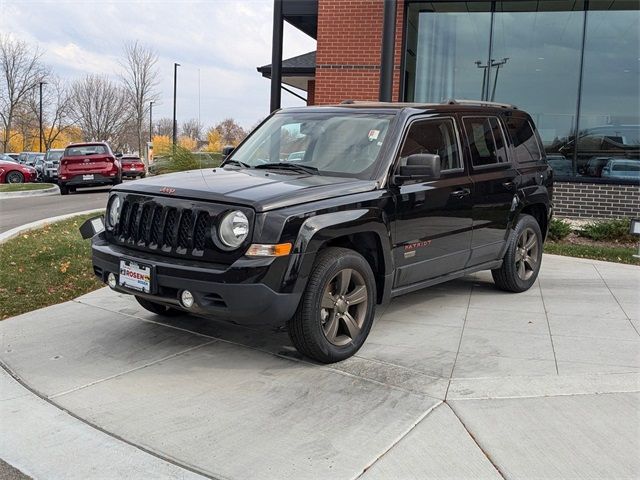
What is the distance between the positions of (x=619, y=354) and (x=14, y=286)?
5499 millimetres

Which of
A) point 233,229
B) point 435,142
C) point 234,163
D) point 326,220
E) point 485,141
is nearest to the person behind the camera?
point 233,229

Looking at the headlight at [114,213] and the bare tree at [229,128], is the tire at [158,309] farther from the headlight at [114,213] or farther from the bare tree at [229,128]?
the bare tree at [229,128]

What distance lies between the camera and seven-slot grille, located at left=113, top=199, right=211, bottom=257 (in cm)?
417

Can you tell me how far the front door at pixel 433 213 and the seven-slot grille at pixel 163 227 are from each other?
153cm

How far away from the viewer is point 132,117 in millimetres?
50969

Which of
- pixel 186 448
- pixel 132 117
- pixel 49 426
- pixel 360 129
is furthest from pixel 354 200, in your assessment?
pixel 132 117

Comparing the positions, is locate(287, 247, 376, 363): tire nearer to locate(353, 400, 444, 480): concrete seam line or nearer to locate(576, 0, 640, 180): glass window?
locate(353, 400, 444, 480): concrete seam line

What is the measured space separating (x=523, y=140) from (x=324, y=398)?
404 centimetres

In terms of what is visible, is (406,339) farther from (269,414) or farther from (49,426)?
(49,426)

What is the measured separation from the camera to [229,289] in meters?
3.95

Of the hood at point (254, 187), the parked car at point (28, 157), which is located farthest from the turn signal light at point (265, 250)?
the parked car at point (28, 157)

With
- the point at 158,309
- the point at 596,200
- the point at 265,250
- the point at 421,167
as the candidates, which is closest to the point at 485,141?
the point at 421,167

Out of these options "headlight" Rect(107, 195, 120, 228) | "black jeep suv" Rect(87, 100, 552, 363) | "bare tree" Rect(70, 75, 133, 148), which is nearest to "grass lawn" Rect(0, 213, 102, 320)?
"black jeep suv" Rect(87, 100, 552, 363)

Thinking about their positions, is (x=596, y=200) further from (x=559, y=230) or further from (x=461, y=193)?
(x=461, y=193)
